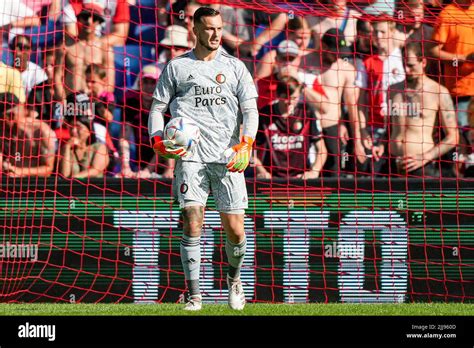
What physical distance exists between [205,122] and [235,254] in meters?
1.04

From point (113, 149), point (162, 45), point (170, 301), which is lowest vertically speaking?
point (170, 301)

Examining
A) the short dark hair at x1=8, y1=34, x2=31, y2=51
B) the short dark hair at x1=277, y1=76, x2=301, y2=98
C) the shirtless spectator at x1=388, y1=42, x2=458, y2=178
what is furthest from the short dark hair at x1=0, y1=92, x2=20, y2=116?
the shirtless spectator at x1=388, y1=42, x2=458, y2=178

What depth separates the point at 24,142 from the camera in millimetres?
10570

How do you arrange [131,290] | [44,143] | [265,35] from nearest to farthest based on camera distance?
1. [131,290]
2. [44,143]
3. [265,35]

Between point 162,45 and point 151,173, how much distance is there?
57.4 inches

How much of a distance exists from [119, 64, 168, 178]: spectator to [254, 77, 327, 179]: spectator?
957mm

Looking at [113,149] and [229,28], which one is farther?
[229,28]

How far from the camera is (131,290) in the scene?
995cm

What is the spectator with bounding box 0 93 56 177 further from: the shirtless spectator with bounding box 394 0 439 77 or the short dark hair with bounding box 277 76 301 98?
the shirtless spectator with bounding box 394 0 439 77

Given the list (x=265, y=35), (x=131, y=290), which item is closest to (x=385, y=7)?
(x=265, y=35)

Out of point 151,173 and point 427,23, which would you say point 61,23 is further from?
point 427,23

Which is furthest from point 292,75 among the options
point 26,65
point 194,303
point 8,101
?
point 194,303

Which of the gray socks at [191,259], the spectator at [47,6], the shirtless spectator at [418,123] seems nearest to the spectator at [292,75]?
the shirtless spectator at [418,123]

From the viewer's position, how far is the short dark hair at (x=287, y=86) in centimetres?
1093
